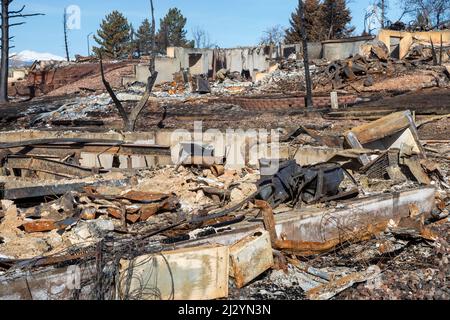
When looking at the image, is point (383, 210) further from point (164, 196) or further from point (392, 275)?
point (164, 196)

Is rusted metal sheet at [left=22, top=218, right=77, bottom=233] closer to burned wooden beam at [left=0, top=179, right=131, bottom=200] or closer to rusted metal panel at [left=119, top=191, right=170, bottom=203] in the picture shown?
rusted metal panel at [left=119, top=191, right=170, bottom=203]

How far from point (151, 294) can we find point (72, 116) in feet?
51.4

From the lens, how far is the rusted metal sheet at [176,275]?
14.1 feet

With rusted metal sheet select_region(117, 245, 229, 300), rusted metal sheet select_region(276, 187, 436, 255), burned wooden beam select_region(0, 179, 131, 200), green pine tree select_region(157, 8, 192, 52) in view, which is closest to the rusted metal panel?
burned wooden beam select_region(0, 179, 131, 200)

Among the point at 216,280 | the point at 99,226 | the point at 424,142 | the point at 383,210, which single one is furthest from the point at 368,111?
the point at 216,280

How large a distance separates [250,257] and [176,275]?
75cm

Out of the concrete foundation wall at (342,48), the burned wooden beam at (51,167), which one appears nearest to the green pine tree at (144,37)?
the concrete foundation wall at (342,48)

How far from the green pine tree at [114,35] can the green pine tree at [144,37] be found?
19.6ft

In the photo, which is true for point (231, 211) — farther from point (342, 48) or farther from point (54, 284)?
point (342, 48)

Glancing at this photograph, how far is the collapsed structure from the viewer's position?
4.40 meters

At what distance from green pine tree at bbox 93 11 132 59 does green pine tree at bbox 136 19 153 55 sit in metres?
5.98

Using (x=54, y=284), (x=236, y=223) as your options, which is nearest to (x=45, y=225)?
(x=54, y=284)

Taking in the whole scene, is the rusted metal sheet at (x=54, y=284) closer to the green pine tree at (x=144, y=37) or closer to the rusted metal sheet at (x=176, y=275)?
the rusted metal sheet at (x=176, y=275)

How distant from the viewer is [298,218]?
18.2ft
